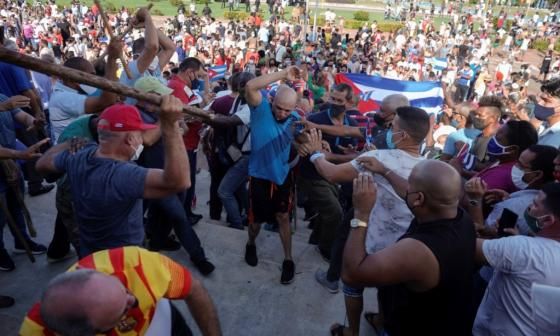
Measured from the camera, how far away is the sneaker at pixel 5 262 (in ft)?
13.0

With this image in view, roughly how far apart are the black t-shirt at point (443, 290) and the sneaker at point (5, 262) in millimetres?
3543

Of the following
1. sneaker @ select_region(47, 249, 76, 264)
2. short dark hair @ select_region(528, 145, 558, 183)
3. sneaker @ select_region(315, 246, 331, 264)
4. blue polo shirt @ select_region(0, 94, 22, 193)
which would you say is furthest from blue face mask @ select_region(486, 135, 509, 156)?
blue polo shirt @ select_region(0, 94, 22, 193)

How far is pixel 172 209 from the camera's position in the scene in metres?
4.06

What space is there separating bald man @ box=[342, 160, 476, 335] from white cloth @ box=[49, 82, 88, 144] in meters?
2.74

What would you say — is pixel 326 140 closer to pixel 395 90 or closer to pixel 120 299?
pixel 120 299

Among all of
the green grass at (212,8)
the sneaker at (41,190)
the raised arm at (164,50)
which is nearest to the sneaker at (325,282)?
the raised arm at (164,50)

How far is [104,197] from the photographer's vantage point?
8.08ft

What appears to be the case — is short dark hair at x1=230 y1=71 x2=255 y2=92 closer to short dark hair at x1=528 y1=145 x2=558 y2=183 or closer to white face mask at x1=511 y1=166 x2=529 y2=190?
white face mask at x1=511 y1=166 x2=529 y2=190

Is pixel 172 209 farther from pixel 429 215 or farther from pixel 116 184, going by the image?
pixel 429 215

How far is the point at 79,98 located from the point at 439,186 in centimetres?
318

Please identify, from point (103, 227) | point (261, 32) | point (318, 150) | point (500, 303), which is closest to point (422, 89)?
point (318, 150)

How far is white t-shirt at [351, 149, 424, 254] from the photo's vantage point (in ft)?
9.93

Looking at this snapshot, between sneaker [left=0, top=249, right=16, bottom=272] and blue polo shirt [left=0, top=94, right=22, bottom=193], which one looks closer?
sneaker [left=0, top=249, right=16, bottom=272]

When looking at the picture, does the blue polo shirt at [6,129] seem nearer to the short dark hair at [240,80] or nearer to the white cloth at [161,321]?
the short dark hair at [240,80]
